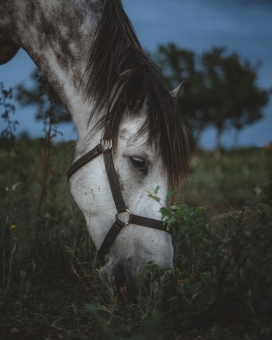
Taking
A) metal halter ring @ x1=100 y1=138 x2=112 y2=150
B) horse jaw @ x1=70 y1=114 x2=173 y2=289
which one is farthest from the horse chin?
metal halter ring @ x1=100 y1=138 x2=112 y2=150

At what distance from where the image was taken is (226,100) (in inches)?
1535

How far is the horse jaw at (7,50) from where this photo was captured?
279 centimetres

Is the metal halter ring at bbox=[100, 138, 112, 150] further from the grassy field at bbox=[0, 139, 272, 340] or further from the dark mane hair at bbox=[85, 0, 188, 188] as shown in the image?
the grassy field at bbox=[0, 139, 272, 340]

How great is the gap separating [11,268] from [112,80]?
1406 mm

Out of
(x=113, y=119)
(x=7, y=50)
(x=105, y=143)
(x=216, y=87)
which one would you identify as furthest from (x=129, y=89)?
(x=216, y=87)

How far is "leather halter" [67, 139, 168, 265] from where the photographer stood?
6.58ft

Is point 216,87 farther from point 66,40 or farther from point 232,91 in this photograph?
point 66,40

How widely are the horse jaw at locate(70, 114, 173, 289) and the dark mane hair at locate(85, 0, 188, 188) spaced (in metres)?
0.07

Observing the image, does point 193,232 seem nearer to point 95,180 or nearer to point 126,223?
point 126,223

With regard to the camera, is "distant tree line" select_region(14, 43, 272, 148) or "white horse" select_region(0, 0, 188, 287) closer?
"white horse" select_region(0, 0, 188, 287)

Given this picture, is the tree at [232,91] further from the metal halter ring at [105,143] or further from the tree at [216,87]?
the metal halter ring at [105,143]

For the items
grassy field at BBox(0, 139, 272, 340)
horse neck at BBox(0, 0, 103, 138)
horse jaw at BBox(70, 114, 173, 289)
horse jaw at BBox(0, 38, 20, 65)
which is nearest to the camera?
grassy field at BBox(0, 139, 272, 340)

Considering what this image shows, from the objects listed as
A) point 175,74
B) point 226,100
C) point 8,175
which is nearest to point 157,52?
point 175,74

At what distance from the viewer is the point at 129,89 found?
2100mm
